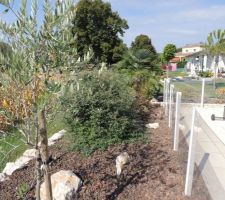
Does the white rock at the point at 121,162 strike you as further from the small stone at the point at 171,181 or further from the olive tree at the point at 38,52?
the olive tree at the point at 38,52

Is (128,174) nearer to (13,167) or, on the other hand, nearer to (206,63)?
(13,167)

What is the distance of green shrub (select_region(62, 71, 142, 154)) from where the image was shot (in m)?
6.02

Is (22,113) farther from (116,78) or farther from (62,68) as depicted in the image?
(116,78)

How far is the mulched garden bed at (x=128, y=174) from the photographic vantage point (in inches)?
168

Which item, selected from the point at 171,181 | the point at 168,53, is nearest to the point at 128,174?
the point at 171,181

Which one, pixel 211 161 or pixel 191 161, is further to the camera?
pixel 191 161

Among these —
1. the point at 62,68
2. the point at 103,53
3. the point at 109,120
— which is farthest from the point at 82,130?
the point at 103,53

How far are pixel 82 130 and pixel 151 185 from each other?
7.10ft

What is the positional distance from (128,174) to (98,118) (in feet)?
5.44

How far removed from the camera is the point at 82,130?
616 cm

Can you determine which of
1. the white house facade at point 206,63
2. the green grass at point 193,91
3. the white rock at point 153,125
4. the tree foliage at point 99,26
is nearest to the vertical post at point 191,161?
the white rock at point 153,125

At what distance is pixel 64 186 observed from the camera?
425 cm

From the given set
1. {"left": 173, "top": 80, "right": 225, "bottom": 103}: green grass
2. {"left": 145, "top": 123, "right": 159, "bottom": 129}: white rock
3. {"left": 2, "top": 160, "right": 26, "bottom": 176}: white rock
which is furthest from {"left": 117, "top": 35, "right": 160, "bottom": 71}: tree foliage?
{"left": 2, "top": 160, "right": 26, "bottom": 176}: white rock

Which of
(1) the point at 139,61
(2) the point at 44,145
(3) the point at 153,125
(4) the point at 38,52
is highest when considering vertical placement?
(4) the point at 38,52
